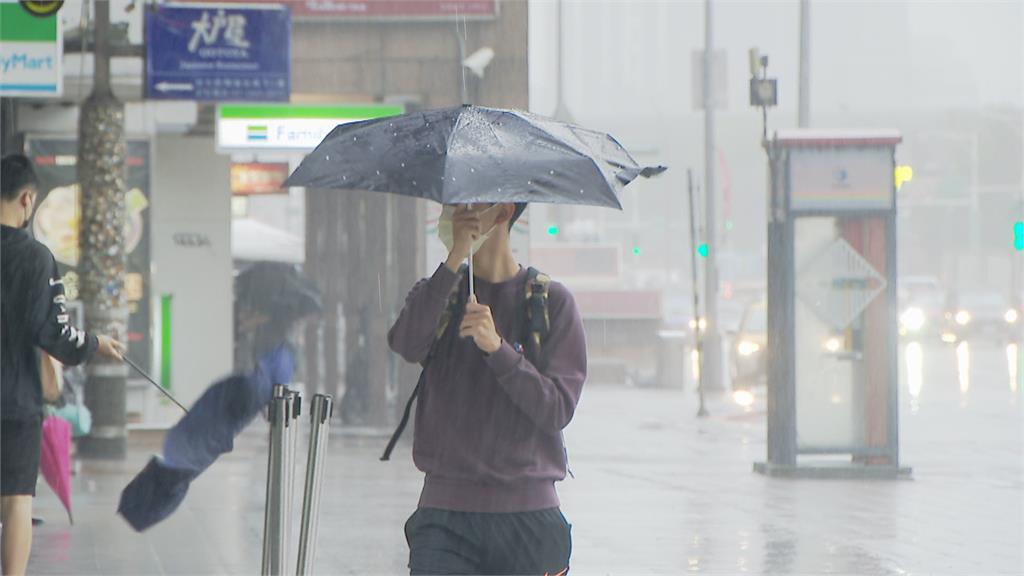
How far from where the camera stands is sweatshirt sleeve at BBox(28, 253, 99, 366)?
6.49m

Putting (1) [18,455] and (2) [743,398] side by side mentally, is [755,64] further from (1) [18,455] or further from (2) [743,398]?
(1) [18,455]

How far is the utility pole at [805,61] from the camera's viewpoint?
21766 mm

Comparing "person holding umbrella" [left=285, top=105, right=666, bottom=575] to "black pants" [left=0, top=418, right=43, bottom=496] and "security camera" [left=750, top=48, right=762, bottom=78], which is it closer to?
"black pants" [left=0, top=418, right=43, bottom=496]

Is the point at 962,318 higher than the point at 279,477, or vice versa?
the point at 279,477

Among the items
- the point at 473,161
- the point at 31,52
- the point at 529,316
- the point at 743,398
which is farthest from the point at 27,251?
the point at 743,398

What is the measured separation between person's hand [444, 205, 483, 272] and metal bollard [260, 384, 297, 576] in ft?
1.79

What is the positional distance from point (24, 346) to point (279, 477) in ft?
7.77

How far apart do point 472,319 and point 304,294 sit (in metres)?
17.2

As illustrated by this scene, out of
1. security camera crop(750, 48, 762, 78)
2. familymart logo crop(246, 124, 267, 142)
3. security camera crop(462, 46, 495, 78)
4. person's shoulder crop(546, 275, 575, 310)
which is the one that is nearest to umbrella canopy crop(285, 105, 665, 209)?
person's shoulder crop(546, 275, 575, 310)

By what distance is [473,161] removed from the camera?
4.59 metres

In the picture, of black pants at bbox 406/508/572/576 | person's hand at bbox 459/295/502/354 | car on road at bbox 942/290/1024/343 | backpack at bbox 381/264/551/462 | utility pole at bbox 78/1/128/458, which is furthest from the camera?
car on road at bbox 942/290/1024/343

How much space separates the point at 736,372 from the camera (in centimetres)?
2722

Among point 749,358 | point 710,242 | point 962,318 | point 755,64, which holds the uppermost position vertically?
point 755,64

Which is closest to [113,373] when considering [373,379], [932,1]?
[373,379]
